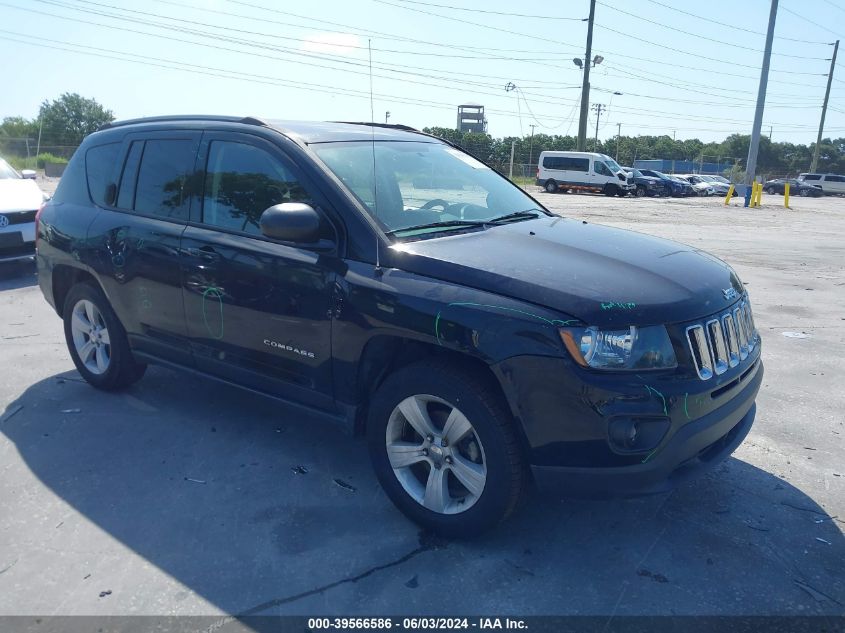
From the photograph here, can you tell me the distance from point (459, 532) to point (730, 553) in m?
1.22

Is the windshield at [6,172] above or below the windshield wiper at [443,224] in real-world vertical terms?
below

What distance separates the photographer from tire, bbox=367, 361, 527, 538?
2859 mm

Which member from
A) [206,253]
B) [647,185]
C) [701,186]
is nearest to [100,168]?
[206,253]

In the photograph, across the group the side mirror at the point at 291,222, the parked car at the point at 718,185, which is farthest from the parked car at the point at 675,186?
the side mirror at the point at 291,222

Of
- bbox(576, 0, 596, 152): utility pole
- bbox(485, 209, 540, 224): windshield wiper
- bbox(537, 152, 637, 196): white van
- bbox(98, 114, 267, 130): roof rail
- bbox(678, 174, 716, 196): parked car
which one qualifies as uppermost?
bbox(576, 0, 596, 152): utility pole

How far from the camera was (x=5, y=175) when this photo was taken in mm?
9641

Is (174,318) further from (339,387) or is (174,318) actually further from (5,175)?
(5,175)

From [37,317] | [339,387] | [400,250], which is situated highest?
Answer: [400,250]

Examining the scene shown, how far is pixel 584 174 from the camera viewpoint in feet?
123

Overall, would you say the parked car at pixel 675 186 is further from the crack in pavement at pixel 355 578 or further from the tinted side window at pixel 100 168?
the crack in pavement at pixel 355 578

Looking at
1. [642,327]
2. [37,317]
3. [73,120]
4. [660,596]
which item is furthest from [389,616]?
[73,120]

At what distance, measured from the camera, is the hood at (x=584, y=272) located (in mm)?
2766

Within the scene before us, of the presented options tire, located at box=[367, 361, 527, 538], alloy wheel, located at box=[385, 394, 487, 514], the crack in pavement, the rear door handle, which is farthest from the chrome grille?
the rear door handle

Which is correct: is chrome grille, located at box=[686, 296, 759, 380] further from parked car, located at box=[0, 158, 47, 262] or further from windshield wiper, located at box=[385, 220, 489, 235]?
parked car, located at box=[0, 158, 47, 262]
